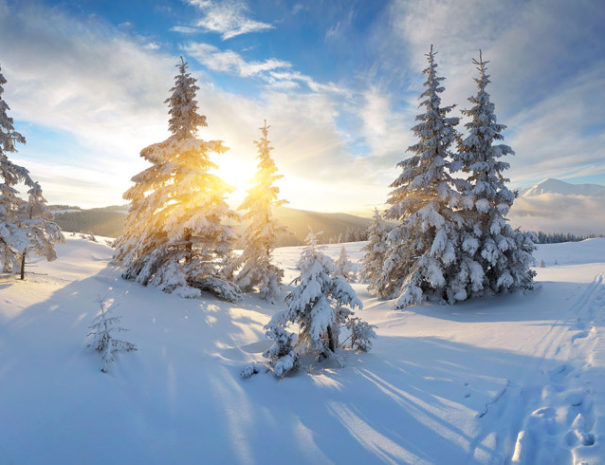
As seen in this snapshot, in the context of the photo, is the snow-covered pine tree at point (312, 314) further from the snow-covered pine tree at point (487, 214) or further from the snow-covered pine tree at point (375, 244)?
the snow-covered pine tree at point (375, 244)

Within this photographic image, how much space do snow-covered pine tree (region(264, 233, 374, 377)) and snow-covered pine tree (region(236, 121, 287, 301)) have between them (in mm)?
10609

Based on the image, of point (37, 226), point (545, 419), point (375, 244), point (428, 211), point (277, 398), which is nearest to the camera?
point (545, 419)

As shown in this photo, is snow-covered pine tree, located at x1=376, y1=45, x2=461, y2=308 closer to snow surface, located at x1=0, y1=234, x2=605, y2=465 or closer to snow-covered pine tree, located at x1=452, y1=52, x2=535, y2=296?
snow-covered pine tree, located at x1=452, y1=52, x2=535, y2=296

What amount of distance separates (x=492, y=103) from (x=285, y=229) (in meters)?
13.4

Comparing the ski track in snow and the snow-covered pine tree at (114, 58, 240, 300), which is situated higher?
the snow-covered pine tree at (114, 58, 240, 300)

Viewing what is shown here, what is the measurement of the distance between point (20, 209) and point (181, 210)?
18.3ft

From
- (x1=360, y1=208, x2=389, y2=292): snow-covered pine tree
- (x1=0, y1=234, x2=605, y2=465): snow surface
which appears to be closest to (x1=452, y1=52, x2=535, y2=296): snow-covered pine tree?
(x1=0, y1=234, x2=605, y2=465): snow surface

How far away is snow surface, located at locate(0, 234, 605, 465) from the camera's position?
380 centimetres

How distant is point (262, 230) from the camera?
703 inches

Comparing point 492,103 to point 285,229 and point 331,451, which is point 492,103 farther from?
point 331,451

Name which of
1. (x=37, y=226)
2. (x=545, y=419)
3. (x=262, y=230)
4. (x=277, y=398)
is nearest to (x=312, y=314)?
(x=277, y=398)

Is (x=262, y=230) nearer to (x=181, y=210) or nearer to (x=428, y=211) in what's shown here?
(x=181, y=210)

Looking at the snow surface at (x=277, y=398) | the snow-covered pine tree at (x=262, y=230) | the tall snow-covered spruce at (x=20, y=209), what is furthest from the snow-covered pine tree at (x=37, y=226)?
the snow-covered pine tree at (x=262, y=230)

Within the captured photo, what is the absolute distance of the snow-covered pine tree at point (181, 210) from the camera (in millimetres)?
13125
